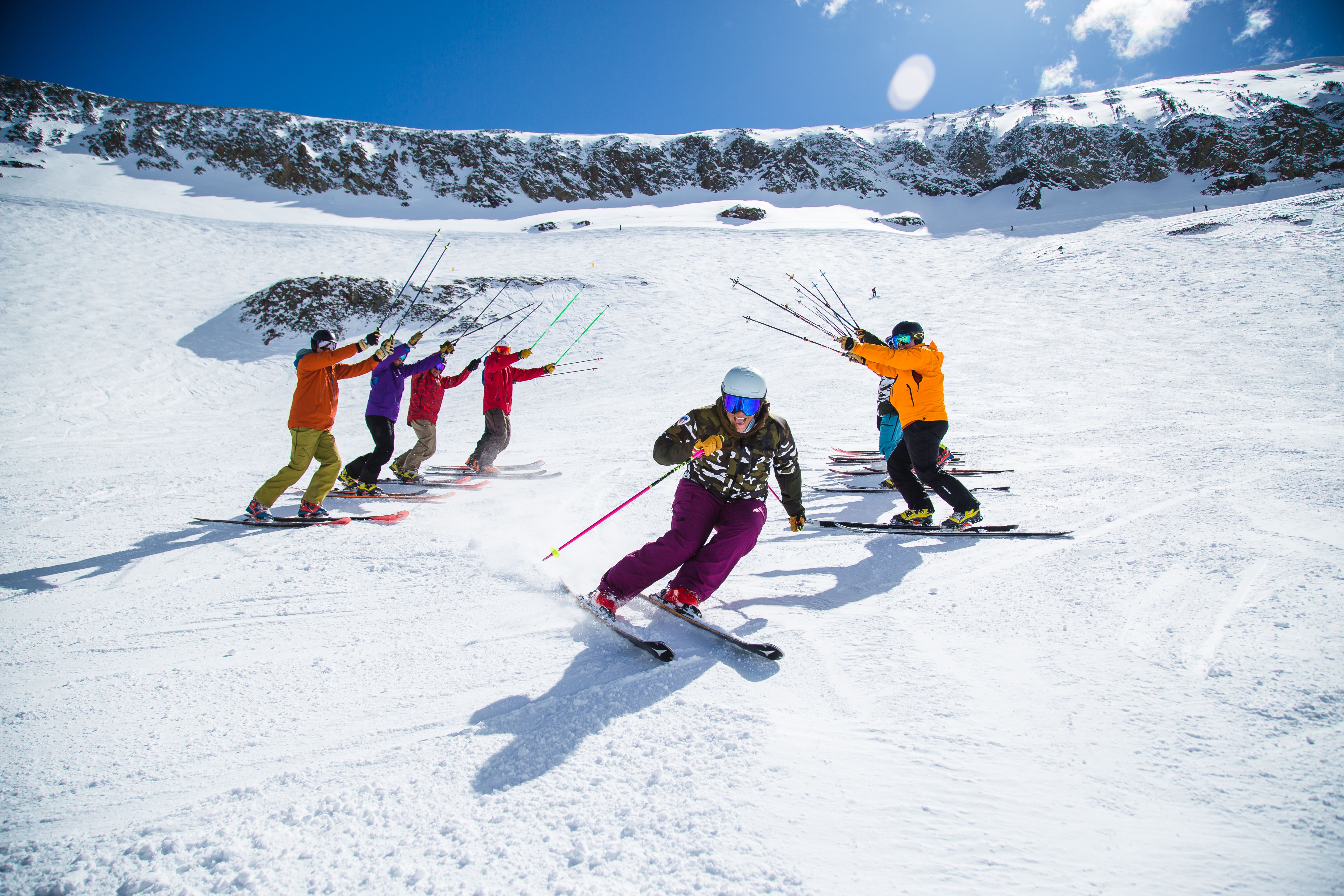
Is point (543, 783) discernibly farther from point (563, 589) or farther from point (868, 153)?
point (868, 153)

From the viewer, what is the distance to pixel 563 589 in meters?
3.90

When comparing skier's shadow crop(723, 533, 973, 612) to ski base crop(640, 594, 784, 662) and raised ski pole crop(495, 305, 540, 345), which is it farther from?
raised ski pole crop(495, 305, 540, 345)

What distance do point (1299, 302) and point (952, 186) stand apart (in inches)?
1861

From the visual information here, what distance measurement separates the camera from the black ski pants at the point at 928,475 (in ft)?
16.9

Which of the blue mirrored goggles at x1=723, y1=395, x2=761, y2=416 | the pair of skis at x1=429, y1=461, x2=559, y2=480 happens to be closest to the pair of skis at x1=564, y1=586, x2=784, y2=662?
the blue mirrored goggles at x1=723, y1=395, x2=761, y2=416

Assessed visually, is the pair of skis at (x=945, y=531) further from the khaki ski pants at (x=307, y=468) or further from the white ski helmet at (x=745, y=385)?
the khaki ski pants at (x=307, y=468)

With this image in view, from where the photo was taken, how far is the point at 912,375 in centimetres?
516

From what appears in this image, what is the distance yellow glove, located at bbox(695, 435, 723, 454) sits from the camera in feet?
11.7

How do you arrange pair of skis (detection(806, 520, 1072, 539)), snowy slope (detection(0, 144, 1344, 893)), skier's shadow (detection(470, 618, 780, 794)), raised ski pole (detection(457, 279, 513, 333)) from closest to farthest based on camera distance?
snowy slope (detection(0, 144, 1344, 893)) → skier's shadow (detection(470, 618, 780, 794)) → pair of skis (detection(806, 520, 1072, 539)) → raised ski pole (detection(457, 279, 513, 333))

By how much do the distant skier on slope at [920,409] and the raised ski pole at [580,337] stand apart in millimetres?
13363

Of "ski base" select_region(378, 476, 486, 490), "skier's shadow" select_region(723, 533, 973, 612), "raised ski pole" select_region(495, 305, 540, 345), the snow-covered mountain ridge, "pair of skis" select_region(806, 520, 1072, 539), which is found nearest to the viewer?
"skier's shadow" select_region(723, 533, 973, 612)

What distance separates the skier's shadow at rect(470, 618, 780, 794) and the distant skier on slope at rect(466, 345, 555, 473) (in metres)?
5.52

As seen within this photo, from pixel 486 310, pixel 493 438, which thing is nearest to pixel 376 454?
pixel 493 438

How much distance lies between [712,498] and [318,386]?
431 cm
